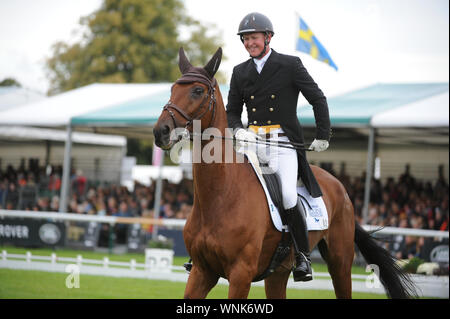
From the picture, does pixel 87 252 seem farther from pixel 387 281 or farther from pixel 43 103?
pixel 387 281

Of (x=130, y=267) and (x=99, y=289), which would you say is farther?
(x=130, y=267)

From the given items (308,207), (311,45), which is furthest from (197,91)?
(311,45)

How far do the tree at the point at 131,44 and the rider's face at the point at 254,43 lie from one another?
1130 inches

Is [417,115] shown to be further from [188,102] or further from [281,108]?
[188,102]

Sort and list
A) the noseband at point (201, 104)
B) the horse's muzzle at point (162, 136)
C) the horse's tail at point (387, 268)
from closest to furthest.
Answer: the horse's muzzle at point (162, 136)
the noseband at point (201, 104)
the horse's tail at point (387, 268)

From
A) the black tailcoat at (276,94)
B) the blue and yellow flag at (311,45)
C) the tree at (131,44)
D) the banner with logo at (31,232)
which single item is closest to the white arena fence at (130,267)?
the banner with logo at (31,232)

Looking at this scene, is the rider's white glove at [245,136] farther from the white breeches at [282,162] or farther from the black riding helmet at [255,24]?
the black riding helmet at [255,24]

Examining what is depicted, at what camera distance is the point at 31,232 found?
13.1 metres

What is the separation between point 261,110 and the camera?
5340 mm

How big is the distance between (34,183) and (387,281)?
1676cm

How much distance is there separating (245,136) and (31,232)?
922 centimetres

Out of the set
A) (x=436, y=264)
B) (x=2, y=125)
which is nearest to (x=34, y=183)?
(x=2, y=125)

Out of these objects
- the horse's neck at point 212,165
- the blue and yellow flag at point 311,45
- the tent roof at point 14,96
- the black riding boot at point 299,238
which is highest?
the blue and yellow flag at point 311,45

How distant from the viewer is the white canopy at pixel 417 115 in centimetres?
1292
